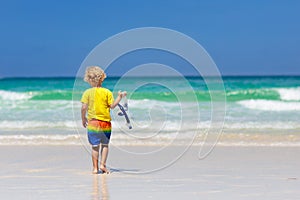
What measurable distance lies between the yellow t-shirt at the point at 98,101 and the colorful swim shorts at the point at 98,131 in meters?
0.06

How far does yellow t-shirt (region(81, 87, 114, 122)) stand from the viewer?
7457 mm

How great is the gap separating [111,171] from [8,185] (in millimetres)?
1517

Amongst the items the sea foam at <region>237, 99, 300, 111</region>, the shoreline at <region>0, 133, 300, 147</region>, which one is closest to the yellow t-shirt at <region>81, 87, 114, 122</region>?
the shoreline at <region>0, 133, 300, 147</region>

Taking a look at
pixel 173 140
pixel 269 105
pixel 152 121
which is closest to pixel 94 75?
pixel 173 140

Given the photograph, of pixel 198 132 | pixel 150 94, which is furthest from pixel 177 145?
pixel 150 94

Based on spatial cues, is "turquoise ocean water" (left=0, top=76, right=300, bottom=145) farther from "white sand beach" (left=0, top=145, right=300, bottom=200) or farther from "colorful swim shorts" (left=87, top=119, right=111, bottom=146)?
"colorful swim shorts" (left=87, top=119, right=111, bottom=146)

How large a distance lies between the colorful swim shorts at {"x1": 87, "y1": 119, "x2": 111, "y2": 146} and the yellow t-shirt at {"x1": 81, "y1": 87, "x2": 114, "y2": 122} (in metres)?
0.06

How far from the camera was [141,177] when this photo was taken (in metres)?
7.34

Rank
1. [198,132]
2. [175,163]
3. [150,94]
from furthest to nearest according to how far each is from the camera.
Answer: [150,94] → [198,132] → [175,163]

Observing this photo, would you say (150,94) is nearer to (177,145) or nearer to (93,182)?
(177,145)

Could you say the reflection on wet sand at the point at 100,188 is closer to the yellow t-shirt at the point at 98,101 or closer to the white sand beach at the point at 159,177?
the white sand beach at the point at 159,177

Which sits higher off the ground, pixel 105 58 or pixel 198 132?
pixel 105 58

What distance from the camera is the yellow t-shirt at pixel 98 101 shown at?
746 centimetres

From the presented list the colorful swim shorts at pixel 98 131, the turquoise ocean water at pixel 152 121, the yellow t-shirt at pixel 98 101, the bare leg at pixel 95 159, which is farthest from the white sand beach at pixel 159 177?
the turquoise ocean water at pixel 152 121
